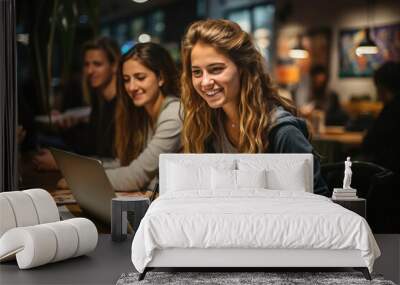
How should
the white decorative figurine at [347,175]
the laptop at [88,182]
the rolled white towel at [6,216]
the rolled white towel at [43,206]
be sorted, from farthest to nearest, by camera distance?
the laptop at [88,182]
the white decorative figurine at [347,175]
the rolled white towel at [43,206]
the rolled white towel at [6,216]

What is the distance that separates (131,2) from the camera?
7.61m

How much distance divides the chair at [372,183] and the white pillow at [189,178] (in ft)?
4.58

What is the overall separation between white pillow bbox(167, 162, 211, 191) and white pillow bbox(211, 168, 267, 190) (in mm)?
84

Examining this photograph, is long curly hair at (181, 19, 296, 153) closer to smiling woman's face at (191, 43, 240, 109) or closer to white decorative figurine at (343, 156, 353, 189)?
smiling woman's face at (191, 43, 240, 109)

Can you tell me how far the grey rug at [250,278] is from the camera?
17.4 feet

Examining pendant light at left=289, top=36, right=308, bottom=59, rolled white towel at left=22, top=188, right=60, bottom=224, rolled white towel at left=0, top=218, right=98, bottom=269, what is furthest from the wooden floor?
rolled white towel at left=22, top=188, right=60, bottom=224

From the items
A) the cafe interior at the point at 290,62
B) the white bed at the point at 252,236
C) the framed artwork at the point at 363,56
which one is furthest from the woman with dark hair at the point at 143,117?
the white bed at the point at 252,236

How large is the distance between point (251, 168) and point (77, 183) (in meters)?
1.77

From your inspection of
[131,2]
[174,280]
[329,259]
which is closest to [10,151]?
[131,2]

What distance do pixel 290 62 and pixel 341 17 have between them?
667 millimetres

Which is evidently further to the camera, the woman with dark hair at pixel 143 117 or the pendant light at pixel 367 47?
the woman with dark hair at pixel 143 117

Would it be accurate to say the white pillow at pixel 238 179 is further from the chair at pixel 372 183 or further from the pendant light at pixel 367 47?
the pendant light at pixel 367 47

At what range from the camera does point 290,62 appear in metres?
7.62

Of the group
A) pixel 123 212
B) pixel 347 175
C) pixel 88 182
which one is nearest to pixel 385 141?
pixel 347 175
